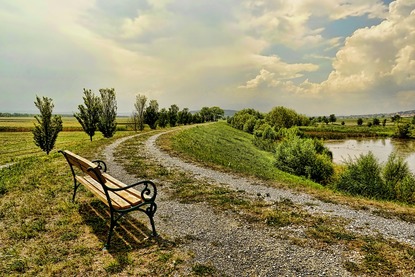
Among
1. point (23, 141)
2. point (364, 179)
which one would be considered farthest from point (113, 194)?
point (23, 141)

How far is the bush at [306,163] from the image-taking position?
22.2 meters

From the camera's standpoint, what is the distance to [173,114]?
254 ft

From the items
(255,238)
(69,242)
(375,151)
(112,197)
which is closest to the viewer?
(69,242)

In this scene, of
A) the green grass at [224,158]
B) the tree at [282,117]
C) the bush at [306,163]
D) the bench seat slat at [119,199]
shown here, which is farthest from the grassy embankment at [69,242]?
the tree at [282,117]

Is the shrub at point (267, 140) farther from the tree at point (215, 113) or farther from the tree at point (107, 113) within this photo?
the tree at point (215, 113)

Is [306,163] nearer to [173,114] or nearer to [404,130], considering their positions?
[173,114]

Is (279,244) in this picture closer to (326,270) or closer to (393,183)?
(326,270)

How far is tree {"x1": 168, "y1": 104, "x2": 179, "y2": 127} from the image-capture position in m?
75.0

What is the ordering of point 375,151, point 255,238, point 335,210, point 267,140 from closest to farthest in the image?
point 255,238
point 335,210
point 375,151
point 267,140

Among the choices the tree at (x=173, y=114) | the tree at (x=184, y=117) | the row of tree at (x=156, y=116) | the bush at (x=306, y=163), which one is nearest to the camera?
the bush at (x=306, y=163)

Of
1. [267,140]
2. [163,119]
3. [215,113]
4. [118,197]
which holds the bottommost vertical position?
[267,140]

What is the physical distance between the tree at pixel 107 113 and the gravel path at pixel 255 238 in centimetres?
3122

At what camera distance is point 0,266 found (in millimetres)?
4883

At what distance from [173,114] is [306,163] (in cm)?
5883
